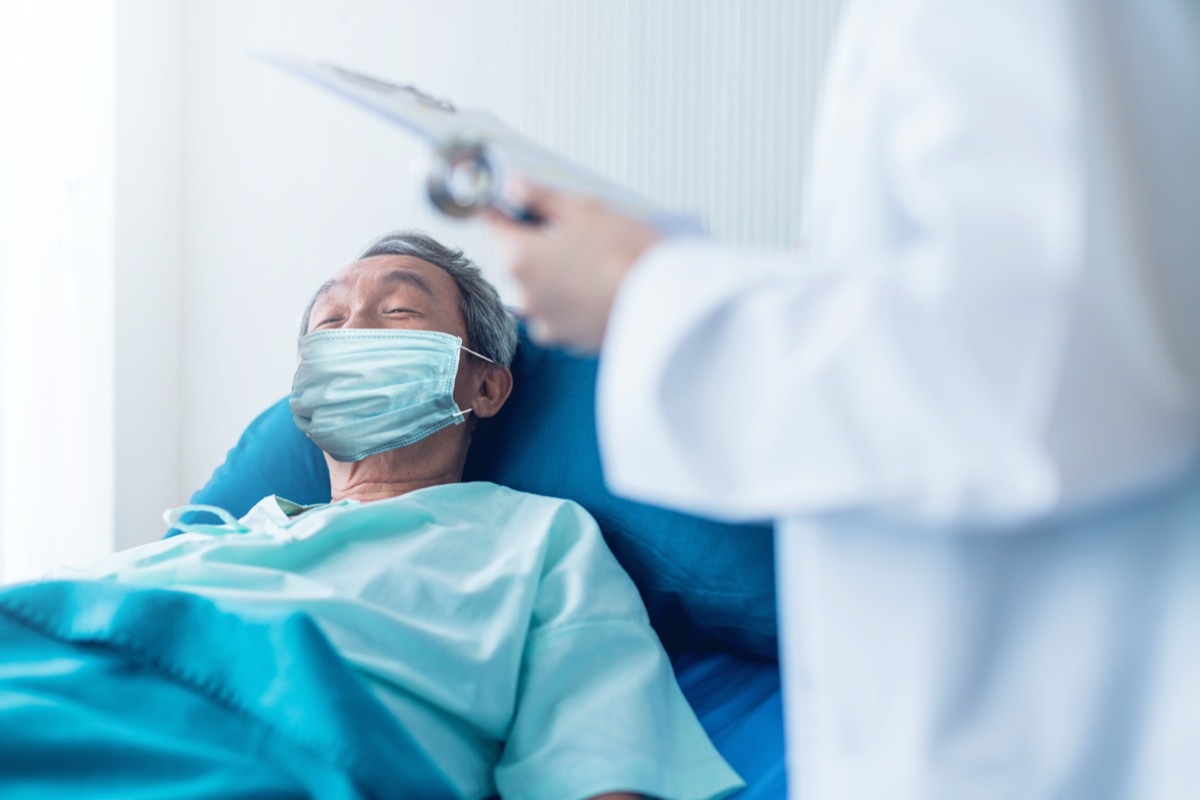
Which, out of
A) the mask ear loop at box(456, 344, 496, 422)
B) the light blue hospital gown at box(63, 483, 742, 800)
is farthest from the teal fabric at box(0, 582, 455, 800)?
the mask ear loop at box(456, 344, 496, 422)

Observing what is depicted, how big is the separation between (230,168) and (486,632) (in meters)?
1.78

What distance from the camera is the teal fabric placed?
34.0 inches

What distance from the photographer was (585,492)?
59.6 inches

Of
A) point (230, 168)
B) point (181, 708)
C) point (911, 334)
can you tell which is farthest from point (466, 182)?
point (230, 168)

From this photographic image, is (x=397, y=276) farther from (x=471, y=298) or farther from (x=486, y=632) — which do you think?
(x=486, y=632)

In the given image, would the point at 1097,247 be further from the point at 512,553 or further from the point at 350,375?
the point at 350,375

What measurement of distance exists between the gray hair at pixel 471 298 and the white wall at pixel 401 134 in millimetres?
439

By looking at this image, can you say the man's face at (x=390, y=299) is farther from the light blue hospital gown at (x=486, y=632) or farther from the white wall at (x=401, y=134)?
the white wall at (x=401, y=134)

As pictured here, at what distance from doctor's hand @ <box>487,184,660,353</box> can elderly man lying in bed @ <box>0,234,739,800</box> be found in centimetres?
48

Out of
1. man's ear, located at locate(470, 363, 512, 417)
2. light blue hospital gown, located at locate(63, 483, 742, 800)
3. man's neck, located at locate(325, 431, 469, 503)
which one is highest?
man's ear, located at locate(470, 363, 512, 417)

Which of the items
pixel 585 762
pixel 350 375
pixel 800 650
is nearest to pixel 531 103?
pixel 350 375

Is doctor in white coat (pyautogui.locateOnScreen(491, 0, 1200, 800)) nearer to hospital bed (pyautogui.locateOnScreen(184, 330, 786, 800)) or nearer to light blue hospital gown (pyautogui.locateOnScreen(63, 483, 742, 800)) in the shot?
light blue hospital gown (pyautogui.locateOnScreen(63, 483, 742, 800))

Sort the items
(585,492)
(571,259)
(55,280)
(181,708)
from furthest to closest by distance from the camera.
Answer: (55,280), (585,492), (181,708), (571,259)

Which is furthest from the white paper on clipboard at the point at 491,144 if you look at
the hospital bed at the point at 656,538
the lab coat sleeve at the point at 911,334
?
the hospital bed at the point at 656,538
